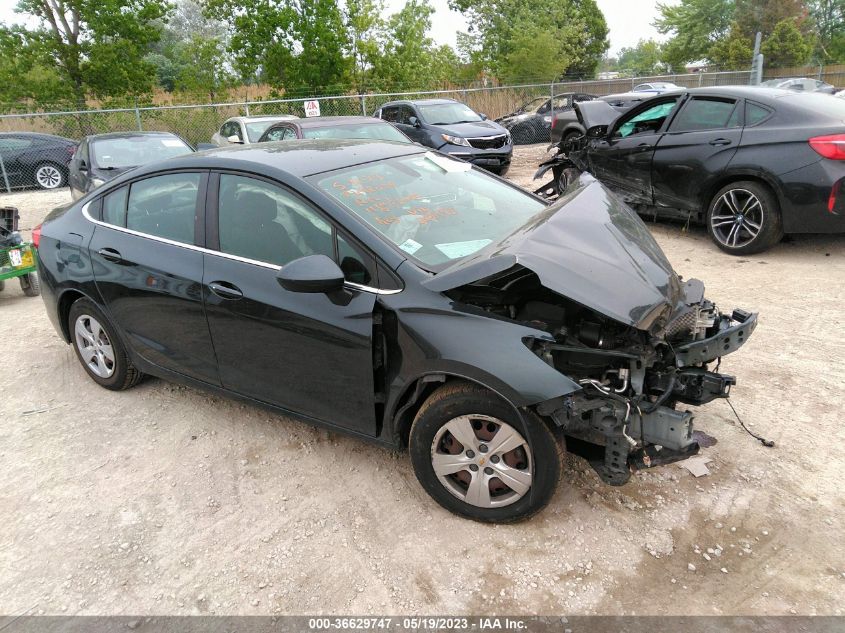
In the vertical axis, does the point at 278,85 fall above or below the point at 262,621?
above

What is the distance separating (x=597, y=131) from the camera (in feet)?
29.0

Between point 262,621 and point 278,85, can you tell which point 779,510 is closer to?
point 262,621

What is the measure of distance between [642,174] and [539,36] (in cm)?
2882

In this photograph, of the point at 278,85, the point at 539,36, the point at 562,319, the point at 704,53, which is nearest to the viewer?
the point at 562,319

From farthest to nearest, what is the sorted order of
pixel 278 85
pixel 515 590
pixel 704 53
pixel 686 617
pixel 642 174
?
pixel 704 53
pixel 278 85
pixel 642 174
pixel 515 590
pixel 686 617

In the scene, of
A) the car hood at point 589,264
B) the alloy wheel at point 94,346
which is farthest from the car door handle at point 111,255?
the car hood at point 589,264

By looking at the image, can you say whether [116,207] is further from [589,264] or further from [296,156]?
[589,264]

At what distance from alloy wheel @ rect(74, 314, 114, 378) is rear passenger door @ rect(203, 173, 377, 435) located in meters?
1.30

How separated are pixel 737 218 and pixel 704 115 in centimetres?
133

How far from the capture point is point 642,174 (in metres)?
7.53

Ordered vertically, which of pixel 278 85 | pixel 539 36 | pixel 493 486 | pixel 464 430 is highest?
pixel 539 36

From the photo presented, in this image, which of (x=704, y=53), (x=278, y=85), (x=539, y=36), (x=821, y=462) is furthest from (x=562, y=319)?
(x=704, y=53)

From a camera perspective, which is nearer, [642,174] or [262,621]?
[262,621]

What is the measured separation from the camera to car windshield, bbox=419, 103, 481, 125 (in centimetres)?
1334
